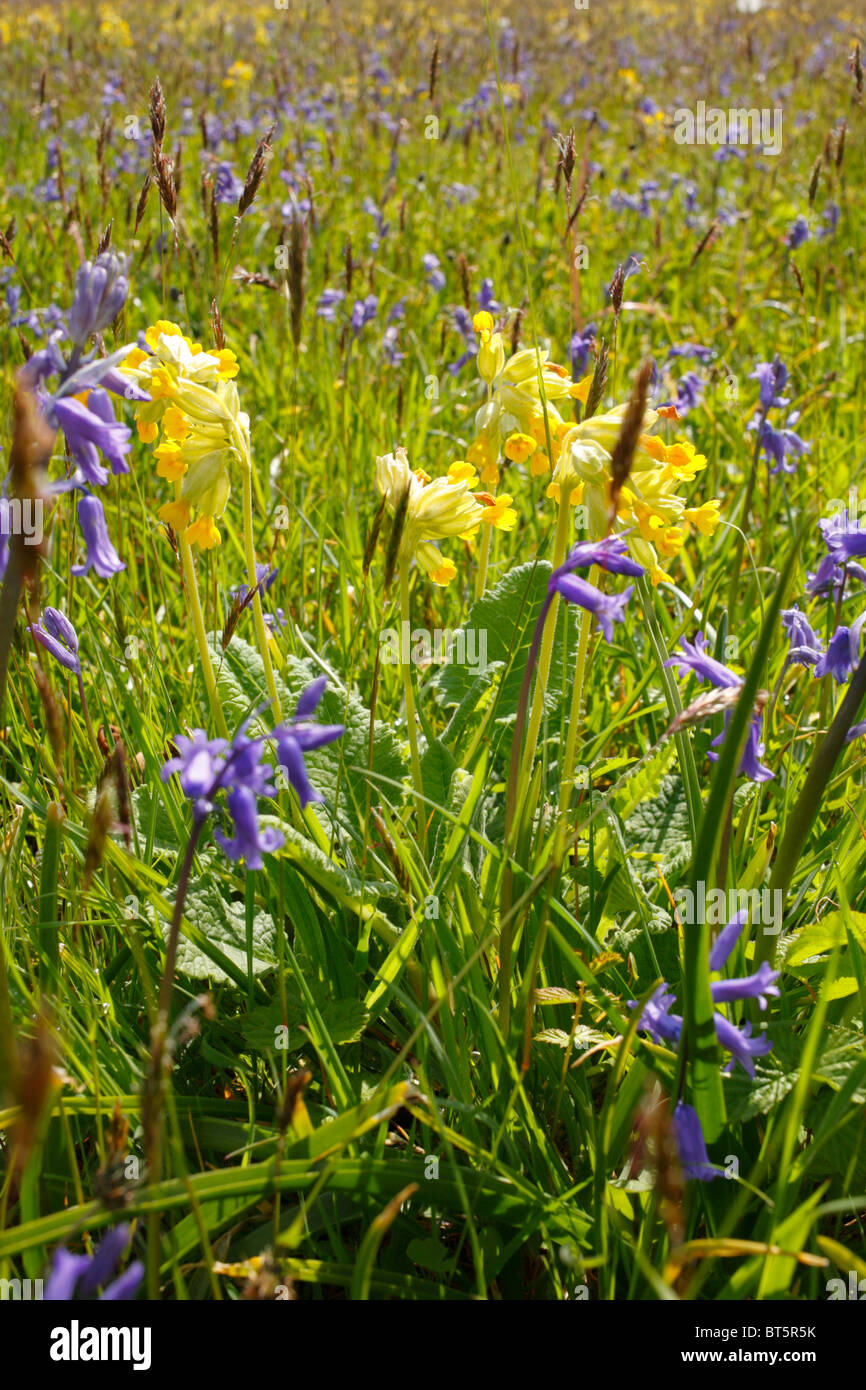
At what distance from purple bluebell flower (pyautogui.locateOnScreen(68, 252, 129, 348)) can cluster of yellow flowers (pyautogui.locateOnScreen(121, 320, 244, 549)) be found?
56 cm

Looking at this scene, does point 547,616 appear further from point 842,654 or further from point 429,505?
point 842,654

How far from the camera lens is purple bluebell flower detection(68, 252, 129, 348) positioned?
103 centimetres

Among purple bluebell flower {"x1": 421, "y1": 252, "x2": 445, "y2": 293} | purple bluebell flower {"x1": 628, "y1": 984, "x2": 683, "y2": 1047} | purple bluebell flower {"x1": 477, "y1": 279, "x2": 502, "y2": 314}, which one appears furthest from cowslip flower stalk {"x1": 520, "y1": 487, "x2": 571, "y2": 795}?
purple bluebell flower {"x1": 421, "y1": 252, "x2": 445, "y2": 293}

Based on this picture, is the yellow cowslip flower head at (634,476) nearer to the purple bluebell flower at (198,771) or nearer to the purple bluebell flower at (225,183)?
the purple bluebell flower at (198,771)

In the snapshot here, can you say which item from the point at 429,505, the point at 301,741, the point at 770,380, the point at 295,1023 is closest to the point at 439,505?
the point at 429,505

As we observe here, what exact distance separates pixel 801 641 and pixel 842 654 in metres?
0.17

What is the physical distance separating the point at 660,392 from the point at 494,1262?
2667mm

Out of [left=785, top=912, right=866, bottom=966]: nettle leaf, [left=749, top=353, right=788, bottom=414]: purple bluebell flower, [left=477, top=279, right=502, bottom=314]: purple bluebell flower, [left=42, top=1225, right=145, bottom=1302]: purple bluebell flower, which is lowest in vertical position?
[left=42, top=1225, right=145, bottom=1302]: purple bluebell flower

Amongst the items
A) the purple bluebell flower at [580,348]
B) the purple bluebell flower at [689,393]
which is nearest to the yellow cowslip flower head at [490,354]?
the purple bluebell flower at [580,348]

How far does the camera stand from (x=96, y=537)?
43.8 inches

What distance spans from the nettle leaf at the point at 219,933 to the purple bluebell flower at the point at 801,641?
→ 0.98 metres

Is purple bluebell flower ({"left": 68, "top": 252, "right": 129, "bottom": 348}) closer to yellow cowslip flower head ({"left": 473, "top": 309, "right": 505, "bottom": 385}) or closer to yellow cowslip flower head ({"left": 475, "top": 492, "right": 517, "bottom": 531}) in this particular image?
yellow cowslip flower head ({"left": 475, "top": 492, "right": 517, "bottom": 531})

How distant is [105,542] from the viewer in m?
1.13
